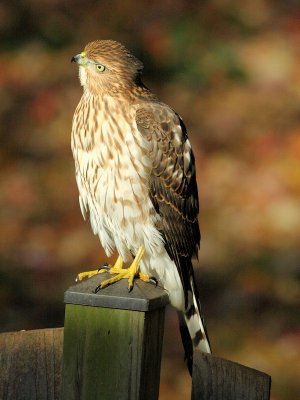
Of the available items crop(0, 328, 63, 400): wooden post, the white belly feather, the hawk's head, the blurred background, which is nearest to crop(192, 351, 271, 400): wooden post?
crop(0, 328, 63, 400): wooden post

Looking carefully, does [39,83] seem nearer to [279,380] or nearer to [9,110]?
[9,110]

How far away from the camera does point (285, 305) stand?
600 cm

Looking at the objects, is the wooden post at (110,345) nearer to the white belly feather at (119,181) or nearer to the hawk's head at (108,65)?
the white belly feather at (119,181)

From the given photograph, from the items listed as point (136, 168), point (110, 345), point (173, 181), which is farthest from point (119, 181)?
point (110, 345)

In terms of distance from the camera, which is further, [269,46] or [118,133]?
[269,46]

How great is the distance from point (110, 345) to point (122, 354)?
0.13 feet

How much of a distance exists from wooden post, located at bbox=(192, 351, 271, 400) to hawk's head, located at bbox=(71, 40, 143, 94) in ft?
5.39

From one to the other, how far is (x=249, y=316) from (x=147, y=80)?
1483 mm

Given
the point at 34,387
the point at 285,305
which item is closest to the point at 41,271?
the point at 285,305

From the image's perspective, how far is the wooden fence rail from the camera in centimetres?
262

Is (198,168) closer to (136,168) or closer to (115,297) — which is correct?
(136,168)

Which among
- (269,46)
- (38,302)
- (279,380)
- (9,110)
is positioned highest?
(269,46)

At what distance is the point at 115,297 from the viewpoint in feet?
8.73

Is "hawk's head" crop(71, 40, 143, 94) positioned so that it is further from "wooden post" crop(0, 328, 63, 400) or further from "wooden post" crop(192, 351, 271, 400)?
"wooden post" crop(192, 351, 271, 400)
